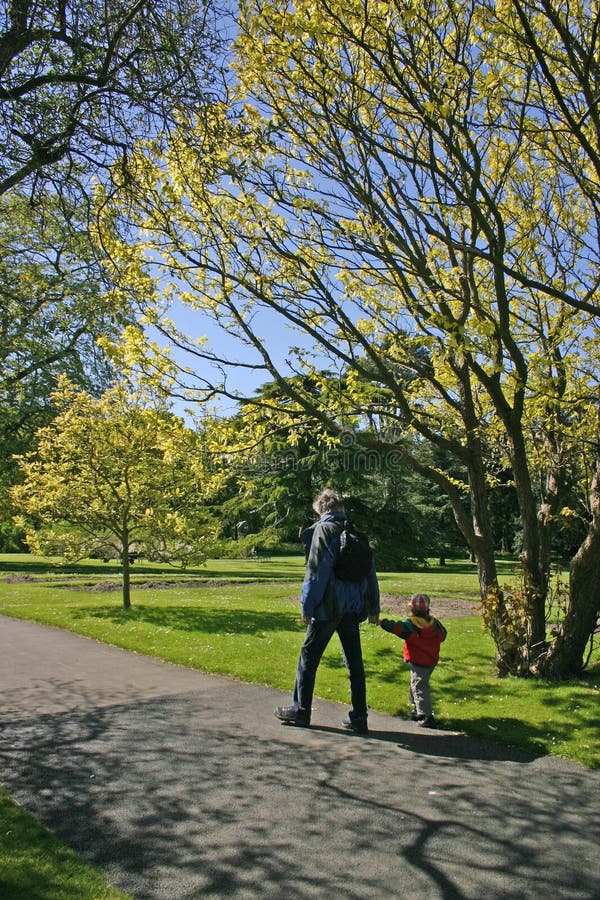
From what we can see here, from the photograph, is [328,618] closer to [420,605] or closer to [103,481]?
[420,605]

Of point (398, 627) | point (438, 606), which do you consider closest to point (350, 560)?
point (398, 627)

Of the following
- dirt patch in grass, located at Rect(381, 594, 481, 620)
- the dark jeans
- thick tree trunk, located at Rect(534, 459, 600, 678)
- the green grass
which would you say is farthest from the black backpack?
dirt patch in grass, located at Rect(381, 594, 481, 620)

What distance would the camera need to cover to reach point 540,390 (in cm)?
690

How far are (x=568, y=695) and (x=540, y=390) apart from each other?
3058mm

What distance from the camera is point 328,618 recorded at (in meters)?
5.54

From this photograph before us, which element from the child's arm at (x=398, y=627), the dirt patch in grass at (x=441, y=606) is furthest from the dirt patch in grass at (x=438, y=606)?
the child's arm at (x=398, y=627)

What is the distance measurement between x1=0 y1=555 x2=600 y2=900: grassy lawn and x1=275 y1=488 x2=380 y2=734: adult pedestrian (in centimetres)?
66

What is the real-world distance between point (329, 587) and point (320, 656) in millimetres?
602

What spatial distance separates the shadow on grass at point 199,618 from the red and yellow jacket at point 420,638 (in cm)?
505

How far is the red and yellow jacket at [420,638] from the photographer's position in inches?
227

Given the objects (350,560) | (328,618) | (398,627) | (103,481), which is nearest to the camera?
(328,618)

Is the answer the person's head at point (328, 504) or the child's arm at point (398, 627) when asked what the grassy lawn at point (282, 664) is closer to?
the child's arm at point (398, 627)

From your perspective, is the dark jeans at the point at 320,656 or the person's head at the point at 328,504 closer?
the dark jeans at the point at 320,656

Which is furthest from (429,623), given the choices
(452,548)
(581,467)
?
(452,548)
